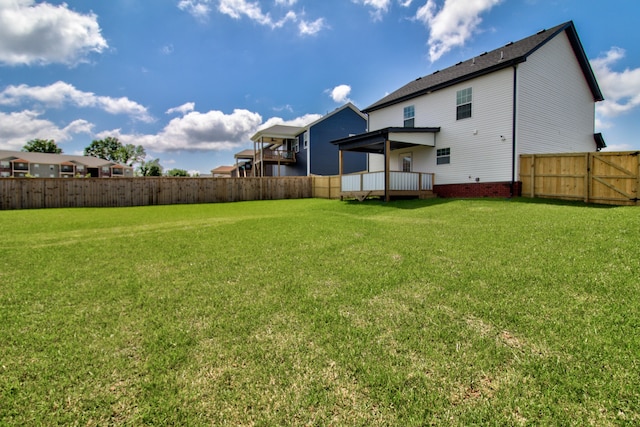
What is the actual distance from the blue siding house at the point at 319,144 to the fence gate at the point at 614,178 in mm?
17896

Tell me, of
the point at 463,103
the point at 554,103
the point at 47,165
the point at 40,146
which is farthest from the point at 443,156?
the point at 40,146

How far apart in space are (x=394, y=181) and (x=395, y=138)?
207 cm

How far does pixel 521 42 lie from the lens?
15.4m

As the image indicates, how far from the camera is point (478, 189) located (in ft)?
47.3

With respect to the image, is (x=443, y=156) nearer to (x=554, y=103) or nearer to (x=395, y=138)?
(x=395, y=138)

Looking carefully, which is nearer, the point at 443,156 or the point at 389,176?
the point at 389,176

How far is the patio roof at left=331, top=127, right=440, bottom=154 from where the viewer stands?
47.9 feet

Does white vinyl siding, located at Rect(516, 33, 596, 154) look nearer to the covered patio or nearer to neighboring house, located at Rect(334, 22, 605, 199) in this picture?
neighboring house, located at Rect(334, 22, 605, 199)

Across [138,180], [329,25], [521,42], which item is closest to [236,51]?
[329,25]

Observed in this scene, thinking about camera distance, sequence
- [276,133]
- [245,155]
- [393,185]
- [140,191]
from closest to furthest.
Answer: [393,185]
[140,191]
[276,133]
[245,155]

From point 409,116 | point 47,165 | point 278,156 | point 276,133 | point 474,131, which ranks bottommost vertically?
point 474,131

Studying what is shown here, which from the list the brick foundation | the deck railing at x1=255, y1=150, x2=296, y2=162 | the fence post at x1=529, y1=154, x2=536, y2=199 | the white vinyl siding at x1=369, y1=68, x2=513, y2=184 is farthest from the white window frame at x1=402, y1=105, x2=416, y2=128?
the deck railing at x1=255, y1=150, x2=296, y2=162

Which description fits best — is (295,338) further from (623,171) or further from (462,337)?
(623,171)

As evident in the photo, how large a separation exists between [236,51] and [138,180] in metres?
10.1
